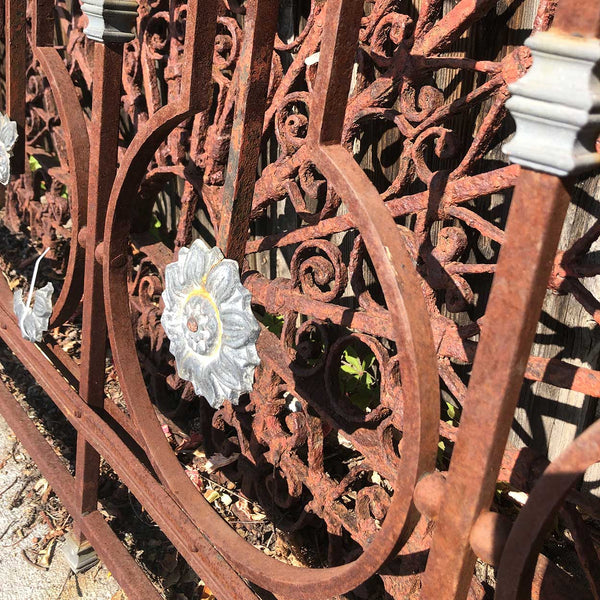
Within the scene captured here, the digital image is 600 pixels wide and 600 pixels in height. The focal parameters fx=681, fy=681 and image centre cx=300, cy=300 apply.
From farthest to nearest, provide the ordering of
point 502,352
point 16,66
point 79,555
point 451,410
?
point 16,66 < point 79,555 < point 451,410 < point 502,352

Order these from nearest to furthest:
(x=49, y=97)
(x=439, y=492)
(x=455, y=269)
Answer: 1. (x=439, y=492)
2. (x=455, y=269)
3. (x=49, y=97)

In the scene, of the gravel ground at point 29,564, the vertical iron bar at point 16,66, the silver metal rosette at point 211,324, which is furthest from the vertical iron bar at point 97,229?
the vertical iron bar at point 16,66

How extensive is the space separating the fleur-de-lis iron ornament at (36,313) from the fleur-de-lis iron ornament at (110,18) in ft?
2.48

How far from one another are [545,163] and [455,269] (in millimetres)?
791

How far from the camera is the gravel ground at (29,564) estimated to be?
2.25m

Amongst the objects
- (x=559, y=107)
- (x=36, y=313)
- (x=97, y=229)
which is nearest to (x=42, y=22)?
(x=97, y=229)

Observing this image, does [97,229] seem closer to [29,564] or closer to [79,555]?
[79,555]

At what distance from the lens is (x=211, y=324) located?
1.44 metres

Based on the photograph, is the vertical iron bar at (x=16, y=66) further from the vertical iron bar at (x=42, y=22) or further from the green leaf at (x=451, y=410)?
the green leaf at (x=451, y=410)

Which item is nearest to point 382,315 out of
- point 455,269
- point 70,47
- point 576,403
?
point 455,269

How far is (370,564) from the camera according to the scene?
3.81 ft

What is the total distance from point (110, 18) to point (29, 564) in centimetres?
180

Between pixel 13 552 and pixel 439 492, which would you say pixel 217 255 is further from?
pixel 13 552

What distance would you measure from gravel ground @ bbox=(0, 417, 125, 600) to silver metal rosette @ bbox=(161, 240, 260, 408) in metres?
1.17
